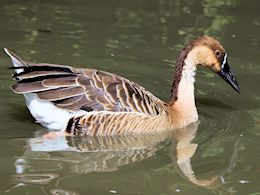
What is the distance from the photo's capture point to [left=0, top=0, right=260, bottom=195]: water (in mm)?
7035

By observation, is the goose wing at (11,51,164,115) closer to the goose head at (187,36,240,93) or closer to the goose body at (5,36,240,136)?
the goose body at (5,36,240,136)

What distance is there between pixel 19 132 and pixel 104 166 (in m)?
1.33

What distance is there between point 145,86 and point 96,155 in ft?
8.47

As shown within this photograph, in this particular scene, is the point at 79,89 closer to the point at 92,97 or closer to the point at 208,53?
the point at 92,97

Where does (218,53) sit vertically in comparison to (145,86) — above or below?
above

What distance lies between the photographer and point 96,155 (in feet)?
25.4

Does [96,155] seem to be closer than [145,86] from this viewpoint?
Yes

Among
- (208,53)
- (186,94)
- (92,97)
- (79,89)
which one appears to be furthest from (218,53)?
(79,89)

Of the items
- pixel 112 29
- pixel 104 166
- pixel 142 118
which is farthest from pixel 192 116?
pixel 112 29

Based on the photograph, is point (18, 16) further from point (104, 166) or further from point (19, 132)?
point (104, 166)

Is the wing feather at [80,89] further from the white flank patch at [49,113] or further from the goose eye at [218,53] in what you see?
the goose eye at [218,53]

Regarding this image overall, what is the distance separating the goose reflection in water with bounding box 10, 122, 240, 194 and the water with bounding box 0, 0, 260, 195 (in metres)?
0.01

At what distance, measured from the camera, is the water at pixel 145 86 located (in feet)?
23.1

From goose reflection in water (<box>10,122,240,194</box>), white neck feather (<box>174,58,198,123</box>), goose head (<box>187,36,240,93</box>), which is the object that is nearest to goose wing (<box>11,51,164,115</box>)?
goose reflection in water (<box>10,122,240,194</box>)
